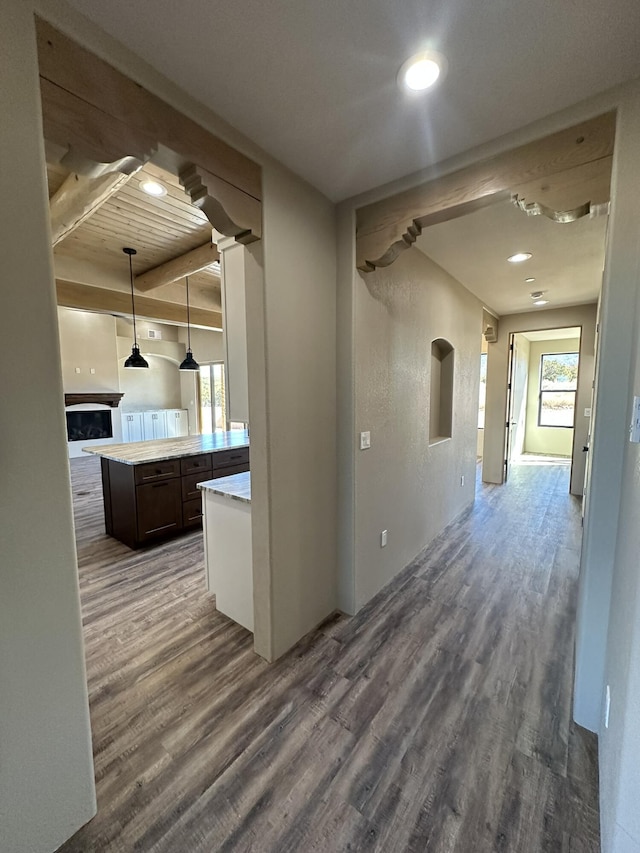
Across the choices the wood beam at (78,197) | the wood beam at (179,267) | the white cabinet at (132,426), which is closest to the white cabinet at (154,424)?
the white cabinet at (132,426)

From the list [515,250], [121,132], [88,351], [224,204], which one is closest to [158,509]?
[224,204]

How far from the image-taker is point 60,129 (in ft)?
3.66

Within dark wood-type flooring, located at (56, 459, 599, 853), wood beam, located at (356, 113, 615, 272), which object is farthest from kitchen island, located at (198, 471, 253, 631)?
wood beam, located at (356, 113, 615, 272)

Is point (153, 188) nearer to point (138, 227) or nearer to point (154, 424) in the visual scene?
point (138, 227)

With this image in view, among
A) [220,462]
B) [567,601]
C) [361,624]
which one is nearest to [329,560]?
[361,624]

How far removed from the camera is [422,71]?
4.11 feet

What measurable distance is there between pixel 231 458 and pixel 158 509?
1.00 meters

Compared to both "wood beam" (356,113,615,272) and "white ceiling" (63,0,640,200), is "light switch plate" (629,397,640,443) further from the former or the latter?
"white ceiling" (63,0,640,200)

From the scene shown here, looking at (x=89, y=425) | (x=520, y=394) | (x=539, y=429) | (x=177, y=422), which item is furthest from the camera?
(x=177, y=422)

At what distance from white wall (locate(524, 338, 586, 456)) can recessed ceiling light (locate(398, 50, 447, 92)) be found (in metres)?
8.00

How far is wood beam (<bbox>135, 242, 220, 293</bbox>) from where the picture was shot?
12.6ft

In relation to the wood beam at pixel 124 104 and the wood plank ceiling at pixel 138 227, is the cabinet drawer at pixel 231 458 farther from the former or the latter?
the wood beam at pixel 124 104

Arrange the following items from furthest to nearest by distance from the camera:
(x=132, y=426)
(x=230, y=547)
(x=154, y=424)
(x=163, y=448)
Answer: (x=154, y=424) < (x=132, y=426) < (x=163, y=448) < (x=230, y=547)

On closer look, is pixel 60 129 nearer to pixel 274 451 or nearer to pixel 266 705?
pixel 274 451
